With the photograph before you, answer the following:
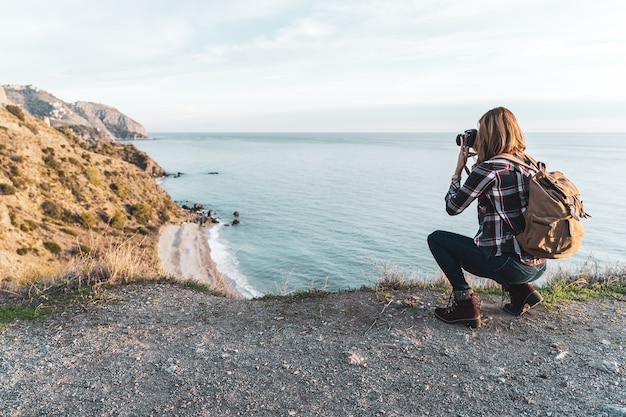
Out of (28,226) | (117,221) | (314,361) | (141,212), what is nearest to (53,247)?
(28,226)

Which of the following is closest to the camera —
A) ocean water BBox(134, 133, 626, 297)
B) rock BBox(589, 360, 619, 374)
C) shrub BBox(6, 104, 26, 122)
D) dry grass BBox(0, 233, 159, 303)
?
rock BBox(589, 360, 619, 374)

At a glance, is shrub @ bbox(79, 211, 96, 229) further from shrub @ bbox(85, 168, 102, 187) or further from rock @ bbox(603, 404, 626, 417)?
rock @ bbox(603, 404, 626, 417)

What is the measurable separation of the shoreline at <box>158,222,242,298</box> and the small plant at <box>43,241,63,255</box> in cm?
686

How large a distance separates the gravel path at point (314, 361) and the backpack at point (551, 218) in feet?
4.18

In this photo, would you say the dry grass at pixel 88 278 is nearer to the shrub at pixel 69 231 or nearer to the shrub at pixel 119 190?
the shrub at pixel 69 231

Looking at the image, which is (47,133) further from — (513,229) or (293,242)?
→ (513,229)

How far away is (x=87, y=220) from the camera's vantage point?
111 feet

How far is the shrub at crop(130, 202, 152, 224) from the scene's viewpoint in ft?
132

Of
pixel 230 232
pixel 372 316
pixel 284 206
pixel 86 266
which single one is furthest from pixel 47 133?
pixel 372 316

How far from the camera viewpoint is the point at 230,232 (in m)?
41.8

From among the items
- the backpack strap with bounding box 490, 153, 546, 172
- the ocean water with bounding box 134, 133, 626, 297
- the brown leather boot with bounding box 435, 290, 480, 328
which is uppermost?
the backpack strap with bounding box 490, 153, 546, 172

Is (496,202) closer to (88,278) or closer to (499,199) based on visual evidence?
(499,199)

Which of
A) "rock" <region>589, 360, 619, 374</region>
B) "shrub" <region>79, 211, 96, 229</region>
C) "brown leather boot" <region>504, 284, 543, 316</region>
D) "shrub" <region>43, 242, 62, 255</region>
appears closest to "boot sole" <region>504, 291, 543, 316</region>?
"brown leather boot" <region>504, 284, 543, 316</region>

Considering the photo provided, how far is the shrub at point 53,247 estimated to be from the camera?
2731 centimetres
